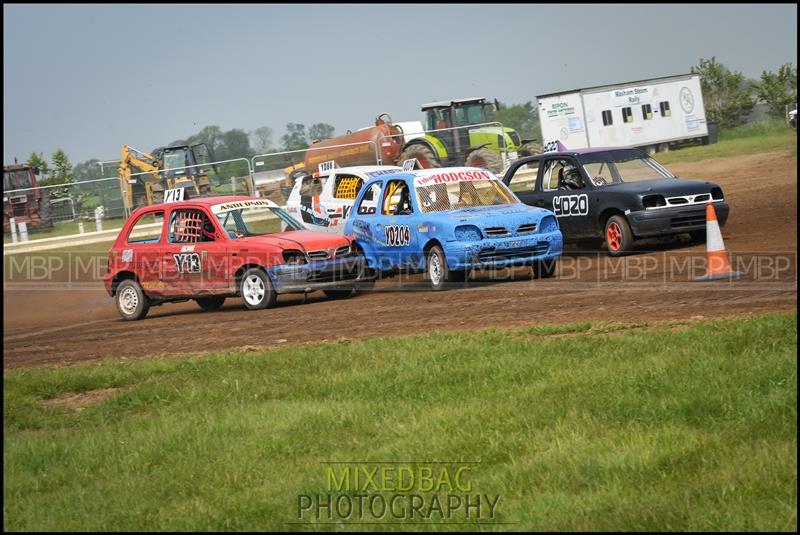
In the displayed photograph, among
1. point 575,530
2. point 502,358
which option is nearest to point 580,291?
point 502,358

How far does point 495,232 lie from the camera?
1407 centimetres

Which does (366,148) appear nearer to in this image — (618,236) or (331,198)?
(331,198)

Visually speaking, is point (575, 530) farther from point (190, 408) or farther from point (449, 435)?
point (190, 408)

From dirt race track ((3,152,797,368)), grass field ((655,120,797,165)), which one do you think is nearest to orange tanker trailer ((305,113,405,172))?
grass field ((655,120,797,165))

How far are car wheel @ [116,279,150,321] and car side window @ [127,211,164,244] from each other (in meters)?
0.66

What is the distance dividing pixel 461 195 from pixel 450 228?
1.10m

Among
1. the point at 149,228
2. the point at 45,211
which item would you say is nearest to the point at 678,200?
the point at 149,228

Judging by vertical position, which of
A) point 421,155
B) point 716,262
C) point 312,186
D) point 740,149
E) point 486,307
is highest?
point 421,155

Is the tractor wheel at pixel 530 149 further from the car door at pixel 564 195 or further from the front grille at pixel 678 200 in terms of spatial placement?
the front grille at pixel 678 200

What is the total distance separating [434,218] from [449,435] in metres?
7.89

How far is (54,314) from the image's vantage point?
19.4 m

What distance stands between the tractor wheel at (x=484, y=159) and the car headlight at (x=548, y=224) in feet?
51.8

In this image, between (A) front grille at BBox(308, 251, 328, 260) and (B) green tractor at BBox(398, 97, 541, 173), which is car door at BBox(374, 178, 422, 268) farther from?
(B) green tractor at BBox(398, 97, 541, 173)

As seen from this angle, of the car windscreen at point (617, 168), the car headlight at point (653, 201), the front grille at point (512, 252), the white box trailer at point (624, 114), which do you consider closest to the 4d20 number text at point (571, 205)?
the car windscreen at point (617, 168)
